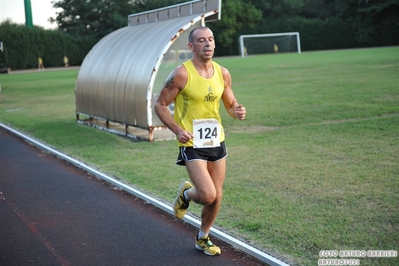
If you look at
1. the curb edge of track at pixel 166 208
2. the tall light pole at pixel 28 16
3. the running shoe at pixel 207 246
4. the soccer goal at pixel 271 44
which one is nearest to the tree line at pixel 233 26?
the tall light pole at pixel 28 16

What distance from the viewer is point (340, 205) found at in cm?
803

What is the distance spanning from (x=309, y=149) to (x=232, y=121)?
18.3 ft

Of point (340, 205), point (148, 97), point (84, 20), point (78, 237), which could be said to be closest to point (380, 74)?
point (148, 97)

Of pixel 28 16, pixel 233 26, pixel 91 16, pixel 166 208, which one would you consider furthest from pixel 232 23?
pixel 166 208

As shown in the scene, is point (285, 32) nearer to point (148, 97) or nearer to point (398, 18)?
point (398, 18)

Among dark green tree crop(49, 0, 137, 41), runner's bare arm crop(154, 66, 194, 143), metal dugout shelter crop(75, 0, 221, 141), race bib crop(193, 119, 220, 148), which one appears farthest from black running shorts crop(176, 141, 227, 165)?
dark green tree crop(49, 0, 137, 41)

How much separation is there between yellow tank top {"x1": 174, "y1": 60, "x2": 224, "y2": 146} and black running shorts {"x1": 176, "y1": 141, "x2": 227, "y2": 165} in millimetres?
75

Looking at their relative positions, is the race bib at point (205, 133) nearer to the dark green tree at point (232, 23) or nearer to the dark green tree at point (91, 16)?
the dark green tree at point (232, 23)

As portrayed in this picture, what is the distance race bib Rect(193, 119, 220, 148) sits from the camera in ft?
21.2

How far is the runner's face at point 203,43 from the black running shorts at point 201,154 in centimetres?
95

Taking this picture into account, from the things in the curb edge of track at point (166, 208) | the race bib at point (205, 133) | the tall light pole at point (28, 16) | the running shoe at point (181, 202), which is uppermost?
the tall light pole at point (28, 16)

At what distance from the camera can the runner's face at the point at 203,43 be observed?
6.43 metres

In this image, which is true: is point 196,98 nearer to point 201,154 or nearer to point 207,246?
point 201,154

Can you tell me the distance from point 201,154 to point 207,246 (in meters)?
0.94
